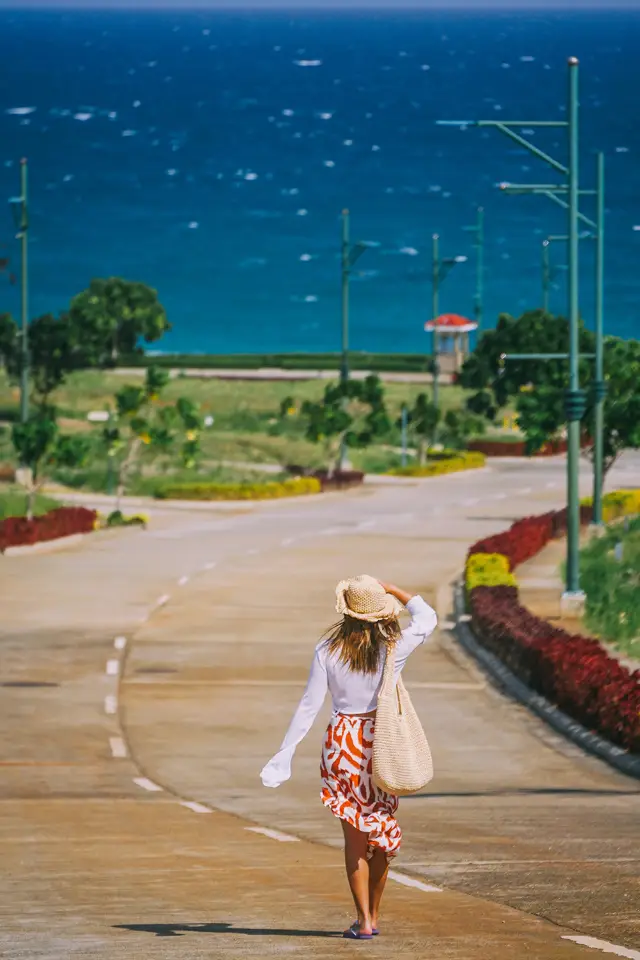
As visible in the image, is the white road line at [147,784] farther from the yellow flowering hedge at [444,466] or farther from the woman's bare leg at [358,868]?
the yellow flowering hedge at [444,466]

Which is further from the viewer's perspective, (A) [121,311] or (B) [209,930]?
(A) [121,311]

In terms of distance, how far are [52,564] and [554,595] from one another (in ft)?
38.5

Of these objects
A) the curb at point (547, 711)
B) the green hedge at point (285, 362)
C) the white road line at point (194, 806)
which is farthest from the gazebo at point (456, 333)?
the white road line at point (194, 806)

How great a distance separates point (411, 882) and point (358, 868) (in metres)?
2.55

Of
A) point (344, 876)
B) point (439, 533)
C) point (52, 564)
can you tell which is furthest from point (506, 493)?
point (344, 876)

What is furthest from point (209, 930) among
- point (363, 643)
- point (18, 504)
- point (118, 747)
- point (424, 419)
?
point (424, 419)

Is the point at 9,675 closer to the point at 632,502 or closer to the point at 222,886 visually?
the point at 222,886

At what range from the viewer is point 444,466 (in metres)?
78.5

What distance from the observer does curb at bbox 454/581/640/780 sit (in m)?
22.2

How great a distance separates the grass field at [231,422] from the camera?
245ft

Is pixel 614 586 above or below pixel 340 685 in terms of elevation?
below

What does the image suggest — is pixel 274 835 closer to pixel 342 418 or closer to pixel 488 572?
pixel 488 572

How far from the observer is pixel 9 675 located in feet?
97.3

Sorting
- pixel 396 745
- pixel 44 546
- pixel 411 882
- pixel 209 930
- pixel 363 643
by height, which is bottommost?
pixel 44 546
